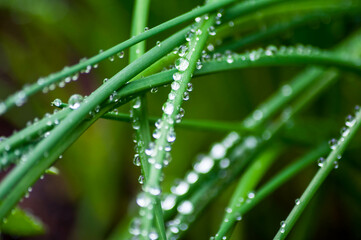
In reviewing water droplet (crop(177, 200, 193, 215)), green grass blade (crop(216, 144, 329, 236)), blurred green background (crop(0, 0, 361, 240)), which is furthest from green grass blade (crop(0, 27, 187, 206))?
blurred green background (crop(0, 0, 361, 240))

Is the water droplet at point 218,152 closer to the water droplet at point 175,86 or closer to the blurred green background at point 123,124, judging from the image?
the blurred green background at point 123,124

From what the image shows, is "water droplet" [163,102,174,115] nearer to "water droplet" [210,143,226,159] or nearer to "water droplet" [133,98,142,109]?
"water droplet" [133,98,142,109]

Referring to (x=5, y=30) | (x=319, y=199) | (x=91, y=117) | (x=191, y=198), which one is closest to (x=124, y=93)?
(x=91, y=117)

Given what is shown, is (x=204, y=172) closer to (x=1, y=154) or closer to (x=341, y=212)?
(x=1, y=154)

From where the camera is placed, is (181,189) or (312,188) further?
(181,189)

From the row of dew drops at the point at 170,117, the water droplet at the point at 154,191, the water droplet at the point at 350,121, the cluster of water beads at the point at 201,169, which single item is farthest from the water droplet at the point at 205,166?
the water droplet at the point at 154,191

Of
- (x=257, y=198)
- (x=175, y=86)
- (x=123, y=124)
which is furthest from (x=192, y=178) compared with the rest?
(x=123, y=124)

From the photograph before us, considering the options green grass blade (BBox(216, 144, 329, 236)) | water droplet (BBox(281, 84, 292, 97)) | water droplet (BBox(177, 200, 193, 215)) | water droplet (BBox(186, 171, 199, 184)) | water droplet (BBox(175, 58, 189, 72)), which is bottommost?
green grass blade (BBox(216, 144, 329, 236))

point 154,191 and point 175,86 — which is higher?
point 175,86

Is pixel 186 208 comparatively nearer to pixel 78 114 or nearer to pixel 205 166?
pixel 205 166
